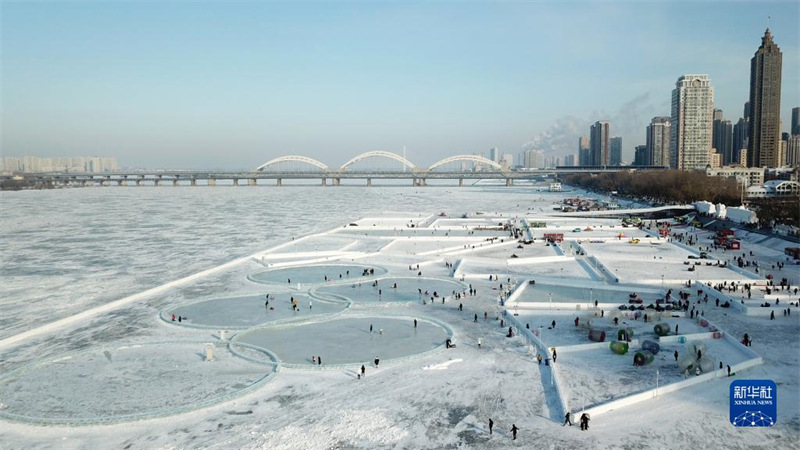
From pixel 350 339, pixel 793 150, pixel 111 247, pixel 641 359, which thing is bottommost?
pixel 350 339

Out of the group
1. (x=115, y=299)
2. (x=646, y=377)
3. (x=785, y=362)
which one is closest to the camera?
(x=646, y=377)

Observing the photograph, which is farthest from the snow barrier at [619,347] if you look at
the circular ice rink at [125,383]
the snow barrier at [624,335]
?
the circular ice rink at [125,383]

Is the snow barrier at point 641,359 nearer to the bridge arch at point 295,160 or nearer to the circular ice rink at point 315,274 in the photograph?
the circular ice rink at point 315,274

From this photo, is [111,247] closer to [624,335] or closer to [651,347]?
[624,335]

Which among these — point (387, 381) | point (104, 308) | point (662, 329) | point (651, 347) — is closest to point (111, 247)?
point (104, 308)

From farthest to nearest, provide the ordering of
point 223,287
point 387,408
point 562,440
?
point 223,287
point 387,408
point 562,440

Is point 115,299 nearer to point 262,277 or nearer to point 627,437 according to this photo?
point 262,277

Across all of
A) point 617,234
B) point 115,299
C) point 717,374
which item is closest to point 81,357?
Result: point 115,299
